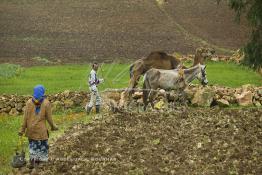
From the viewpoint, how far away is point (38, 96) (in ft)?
50.4

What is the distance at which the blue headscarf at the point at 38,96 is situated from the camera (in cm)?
1530

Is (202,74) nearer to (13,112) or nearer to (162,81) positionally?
(162,81)

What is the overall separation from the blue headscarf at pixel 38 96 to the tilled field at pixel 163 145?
61.6 inches

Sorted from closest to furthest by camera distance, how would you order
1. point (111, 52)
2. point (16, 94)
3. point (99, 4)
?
1. point (16, 94)
2. point (111, 52)
3. point (99, 4)

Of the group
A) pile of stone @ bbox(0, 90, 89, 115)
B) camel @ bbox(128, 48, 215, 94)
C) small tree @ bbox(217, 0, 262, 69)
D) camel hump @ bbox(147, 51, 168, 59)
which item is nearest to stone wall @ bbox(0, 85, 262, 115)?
pile of stone @ bbox(0, 90, 89, 115)

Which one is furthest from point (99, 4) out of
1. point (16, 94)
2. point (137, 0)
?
point (16, 94)

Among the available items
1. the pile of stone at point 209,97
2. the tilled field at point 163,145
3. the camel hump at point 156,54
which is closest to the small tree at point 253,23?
the tilled field at point 163,145

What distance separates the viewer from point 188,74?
26.5 metres

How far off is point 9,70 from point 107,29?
1649cm

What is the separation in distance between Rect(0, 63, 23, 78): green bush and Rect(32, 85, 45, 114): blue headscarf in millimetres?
24027

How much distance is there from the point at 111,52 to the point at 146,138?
30541mm

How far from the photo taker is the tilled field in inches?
614

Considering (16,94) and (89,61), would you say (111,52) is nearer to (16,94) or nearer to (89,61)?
(89,61)

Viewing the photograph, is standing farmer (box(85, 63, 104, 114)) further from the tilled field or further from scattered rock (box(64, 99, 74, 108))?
scattered rock (box(64, 99, 74, 108))
